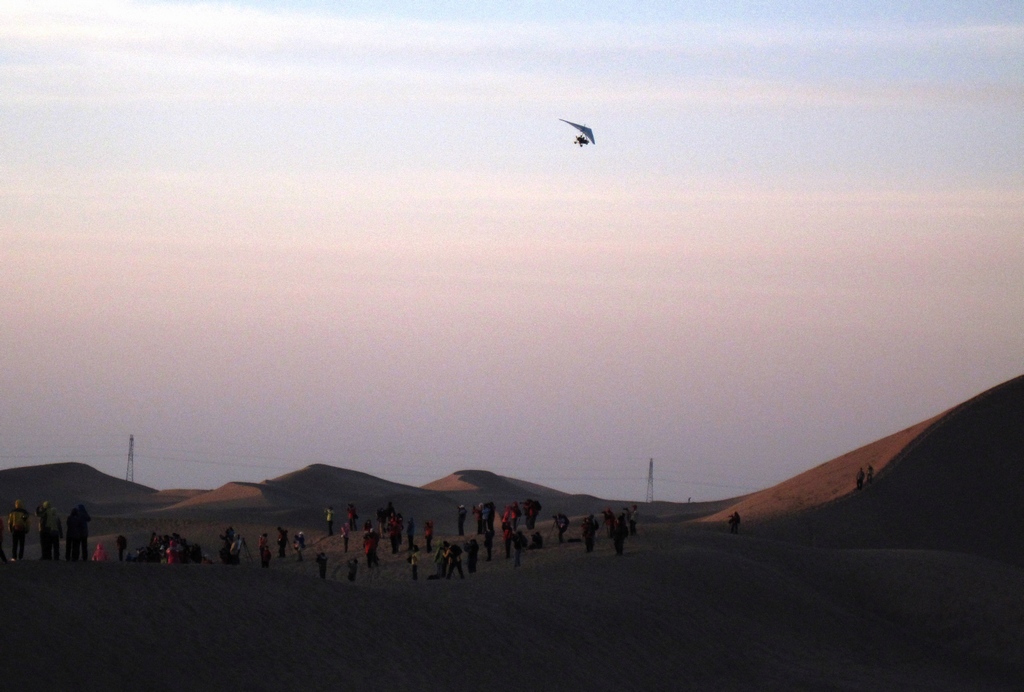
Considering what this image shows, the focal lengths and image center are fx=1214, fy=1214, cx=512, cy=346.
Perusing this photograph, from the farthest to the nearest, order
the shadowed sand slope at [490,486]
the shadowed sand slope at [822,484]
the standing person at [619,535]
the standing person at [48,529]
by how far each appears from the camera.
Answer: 1. the shadowed sand slope at [490,486]
2. the shadowed sand slope at [822,484]
3. the standing person at [619,535]
4. the standing person at [48,529]

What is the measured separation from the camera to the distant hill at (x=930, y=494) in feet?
154

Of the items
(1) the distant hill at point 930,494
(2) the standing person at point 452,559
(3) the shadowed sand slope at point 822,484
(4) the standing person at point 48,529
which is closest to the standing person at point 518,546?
(2) the standing person at point 452,559

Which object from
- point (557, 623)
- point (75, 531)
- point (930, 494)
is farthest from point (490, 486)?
point (75, 531)

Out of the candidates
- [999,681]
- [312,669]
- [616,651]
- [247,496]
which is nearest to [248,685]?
[312,669]

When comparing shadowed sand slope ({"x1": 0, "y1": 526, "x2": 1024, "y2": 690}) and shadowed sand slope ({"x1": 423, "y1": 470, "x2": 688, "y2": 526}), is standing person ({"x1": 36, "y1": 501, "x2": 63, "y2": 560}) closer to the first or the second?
shadowed sand slope ({"x1": 0, "y1": 526, "x2": 1024, "y2": 690})

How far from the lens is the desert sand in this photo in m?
20.8

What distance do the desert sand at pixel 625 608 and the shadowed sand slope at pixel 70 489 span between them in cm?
1836

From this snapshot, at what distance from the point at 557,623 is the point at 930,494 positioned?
27438mm

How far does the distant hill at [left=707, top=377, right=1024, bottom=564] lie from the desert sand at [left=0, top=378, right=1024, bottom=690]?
0.12 meters

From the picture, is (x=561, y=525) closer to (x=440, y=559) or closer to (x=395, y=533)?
(x=395, y=533)

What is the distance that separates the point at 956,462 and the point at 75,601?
4116 centimetres

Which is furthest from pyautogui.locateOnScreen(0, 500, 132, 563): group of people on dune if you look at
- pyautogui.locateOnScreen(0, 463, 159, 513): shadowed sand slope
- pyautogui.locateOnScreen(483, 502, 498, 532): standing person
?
pyautogui.locateOnScreen(0, 463, 159, 513): shadowed sand slope

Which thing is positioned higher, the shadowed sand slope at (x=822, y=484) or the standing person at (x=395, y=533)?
the shadowed sand slope at (x=822, y=484)

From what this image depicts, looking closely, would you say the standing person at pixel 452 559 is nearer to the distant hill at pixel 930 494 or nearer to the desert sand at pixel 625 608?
the desert sand at pixel 625 608
